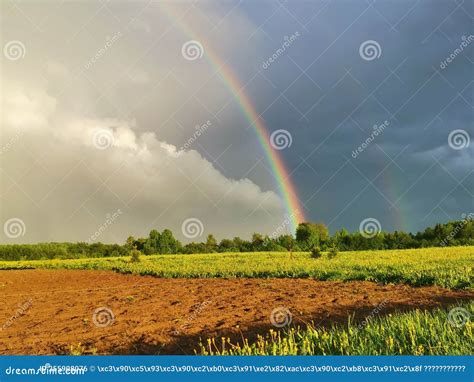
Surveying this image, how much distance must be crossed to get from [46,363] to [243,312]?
576 cm

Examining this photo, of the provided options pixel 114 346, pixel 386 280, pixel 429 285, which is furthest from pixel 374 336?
pixel 386 280

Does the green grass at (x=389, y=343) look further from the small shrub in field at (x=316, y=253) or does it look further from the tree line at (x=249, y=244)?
the tree line at (x=249, y=244)

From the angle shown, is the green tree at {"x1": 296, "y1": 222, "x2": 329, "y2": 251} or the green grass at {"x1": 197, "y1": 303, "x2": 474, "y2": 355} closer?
the green grass at {"x1": 197, "y1": 303, "x2": 474, "y2": 355}

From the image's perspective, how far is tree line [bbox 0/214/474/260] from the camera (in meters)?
68.4

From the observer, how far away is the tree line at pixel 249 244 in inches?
2692

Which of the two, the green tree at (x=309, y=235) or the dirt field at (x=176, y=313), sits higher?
the green tree at (x=309, y=235)

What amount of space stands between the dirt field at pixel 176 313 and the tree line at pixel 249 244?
50378mm

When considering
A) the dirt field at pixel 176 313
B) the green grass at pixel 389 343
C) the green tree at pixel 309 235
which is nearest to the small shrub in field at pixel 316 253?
the dirt field at pixel 176 313

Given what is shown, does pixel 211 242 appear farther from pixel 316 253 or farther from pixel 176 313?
pixel 176 313

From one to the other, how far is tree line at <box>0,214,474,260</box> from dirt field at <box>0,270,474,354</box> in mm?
50378

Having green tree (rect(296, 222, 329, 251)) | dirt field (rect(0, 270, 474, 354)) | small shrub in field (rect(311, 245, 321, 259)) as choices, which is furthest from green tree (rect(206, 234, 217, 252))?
dirt field (rect(0, 270, 474, 354))

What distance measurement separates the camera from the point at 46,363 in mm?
6699

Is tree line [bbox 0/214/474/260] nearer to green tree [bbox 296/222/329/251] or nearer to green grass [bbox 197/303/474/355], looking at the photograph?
green tree [bbox 296/222/329/251]

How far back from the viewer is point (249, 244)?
2805 inches
